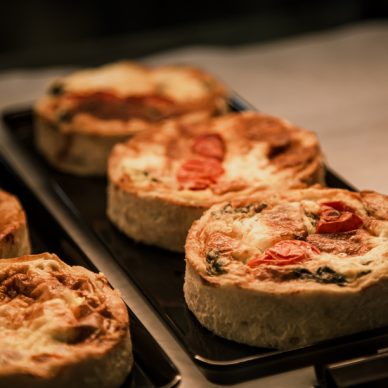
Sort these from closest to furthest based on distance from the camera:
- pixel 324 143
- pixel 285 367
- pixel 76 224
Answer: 1. pixel 285 367
2. pixel 76 224
3. pixel 324 143

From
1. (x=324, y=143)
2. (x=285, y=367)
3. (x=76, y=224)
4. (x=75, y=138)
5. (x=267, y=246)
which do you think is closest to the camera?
(x=285, y=367)

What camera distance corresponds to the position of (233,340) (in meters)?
3.36

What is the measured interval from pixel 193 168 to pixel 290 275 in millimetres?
1125

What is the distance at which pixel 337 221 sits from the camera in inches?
140

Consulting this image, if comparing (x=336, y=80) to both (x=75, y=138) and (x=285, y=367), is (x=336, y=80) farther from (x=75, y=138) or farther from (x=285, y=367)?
(x=285, y=367)

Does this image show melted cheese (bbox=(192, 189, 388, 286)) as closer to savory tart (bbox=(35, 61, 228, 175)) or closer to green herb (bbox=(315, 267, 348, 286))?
green herb (bbox=(315, 267, 348, 286))

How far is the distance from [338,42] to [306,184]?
245 centimetres

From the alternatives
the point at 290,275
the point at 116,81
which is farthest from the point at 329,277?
the point at 116,81

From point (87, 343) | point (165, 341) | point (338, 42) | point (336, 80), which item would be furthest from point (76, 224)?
point (338, 42)

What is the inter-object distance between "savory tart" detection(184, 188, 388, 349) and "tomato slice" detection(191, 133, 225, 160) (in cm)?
77

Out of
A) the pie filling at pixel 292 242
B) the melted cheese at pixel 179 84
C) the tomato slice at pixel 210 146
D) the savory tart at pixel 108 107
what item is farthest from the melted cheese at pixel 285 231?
the melted cheese at pixel 179 84

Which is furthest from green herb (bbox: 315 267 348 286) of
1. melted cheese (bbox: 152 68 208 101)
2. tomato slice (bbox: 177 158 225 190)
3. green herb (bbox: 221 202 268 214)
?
melted cheese (bbox: 152 68 208 101)

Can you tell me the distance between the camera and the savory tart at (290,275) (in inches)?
127

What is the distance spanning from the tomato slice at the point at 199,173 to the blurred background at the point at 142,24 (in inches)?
94.7
